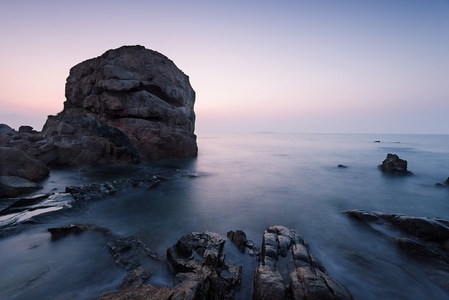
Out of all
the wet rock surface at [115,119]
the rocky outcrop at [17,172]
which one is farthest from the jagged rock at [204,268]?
the wet rock surface at [115,119]

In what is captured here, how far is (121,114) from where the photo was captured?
22.8 meters

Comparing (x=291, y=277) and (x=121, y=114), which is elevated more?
(x=121, y=114)

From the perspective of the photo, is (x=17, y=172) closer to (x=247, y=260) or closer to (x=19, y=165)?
(x=19, y=165)

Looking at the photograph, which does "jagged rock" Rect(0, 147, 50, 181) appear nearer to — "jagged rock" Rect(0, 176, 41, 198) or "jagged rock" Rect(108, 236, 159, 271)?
"jagged rock" Rect(0, 176, 41, 198)

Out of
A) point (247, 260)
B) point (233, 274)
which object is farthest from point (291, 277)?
point (247, 260)

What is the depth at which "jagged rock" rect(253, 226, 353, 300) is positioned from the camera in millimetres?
3715

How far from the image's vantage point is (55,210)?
8.01 meters

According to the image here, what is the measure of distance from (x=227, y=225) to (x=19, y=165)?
1227cm

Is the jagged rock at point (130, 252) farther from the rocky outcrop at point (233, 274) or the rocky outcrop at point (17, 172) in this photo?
the rocky outcrop at point (17, 172)

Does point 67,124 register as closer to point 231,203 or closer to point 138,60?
point 138,60

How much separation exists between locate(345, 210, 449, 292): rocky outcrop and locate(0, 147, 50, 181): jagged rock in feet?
57.1

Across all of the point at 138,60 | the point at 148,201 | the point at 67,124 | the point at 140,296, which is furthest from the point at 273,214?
the point at 138,60

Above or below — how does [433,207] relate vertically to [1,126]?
below

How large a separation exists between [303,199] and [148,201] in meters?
8.47
